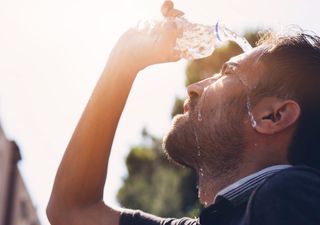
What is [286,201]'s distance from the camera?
1760mm

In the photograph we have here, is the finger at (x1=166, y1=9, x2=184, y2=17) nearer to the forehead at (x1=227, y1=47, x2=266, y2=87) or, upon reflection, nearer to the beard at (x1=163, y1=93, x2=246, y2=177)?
the forehead at (x1=227, y1=47, x2=266, y2=87)

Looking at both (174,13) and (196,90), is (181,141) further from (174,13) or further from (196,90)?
(174,13)

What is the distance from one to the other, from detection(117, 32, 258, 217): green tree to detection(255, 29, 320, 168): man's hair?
1636 centimetres

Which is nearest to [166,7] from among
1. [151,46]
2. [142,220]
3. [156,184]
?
[151,46]

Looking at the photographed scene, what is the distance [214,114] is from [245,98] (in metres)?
0.13

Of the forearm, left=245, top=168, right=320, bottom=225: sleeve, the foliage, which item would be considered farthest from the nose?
the foliage

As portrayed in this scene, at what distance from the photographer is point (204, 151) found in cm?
241

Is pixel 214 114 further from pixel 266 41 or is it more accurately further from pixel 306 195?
pixel 306 195

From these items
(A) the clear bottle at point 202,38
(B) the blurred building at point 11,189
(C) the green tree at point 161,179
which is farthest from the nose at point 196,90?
(C) the green tree at point 161,179

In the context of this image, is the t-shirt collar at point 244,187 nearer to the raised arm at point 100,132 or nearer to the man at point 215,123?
the man at point 215,123

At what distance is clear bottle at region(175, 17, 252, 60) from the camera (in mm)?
3167

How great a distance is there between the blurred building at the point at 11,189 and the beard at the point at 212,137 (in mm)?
15674

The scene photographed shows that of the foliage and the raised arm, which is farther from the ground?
the raised arm

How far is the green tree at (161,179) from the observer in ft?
66.3
